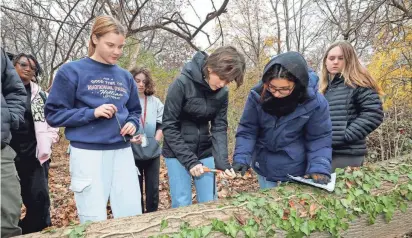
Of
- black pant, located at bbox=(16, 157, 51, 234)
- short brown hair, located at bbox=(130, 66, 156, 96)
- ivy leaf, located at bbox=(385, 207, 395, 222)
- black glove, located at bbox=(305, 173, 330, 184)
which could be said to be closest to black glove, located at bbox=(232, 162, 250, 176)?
black glove, located at bbox=(305, 173, 330, 184)

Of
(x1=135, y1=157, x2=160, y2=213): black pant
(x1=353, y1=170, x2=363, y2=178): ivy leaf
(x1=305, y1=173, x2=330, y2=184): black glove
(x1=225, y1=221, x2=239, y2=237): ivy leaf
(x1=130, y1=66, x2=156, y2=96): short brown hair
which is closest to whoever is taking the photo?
(x1=225, y1=221, x2=239, y2=237): ivy leaf

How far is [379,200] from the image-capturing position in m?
2.41

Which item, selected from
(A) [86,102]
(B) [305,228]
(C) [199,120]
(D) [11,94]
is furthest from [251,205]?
(D) [11,94]

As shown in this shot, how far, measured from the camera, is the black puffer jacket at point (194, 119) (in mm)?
2430

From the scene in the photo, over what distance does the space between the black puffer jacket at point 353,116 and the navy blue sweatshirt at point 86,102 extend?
167cm

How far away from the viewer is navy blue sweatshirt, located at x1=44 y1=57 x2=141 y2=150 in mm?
2076

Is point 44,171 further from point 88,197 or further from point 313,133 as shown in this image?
point 313,133

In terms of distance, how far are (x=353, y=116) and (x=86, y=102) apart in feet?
6.82

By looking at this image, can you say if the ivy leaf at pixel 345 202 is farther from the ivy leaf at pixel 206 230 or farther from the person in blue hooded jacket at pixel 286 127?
the ivy leaf at pixel 206 230

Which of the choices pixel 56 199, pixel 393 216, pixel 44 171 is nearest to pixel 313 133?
pixel 393 216

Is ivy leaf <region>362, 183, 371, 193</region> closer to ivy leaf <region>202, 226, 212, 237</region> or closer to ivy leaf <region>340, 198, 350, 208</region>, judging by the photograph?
ivy leaf <region>340, 198, 350, 208</region>

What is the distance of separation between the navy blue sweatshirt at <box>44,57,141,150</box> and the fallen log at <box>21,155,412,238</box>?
1.77 ft

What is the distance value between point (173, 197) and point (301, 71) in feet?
4.38

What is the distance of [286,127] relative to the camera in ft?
7.60
